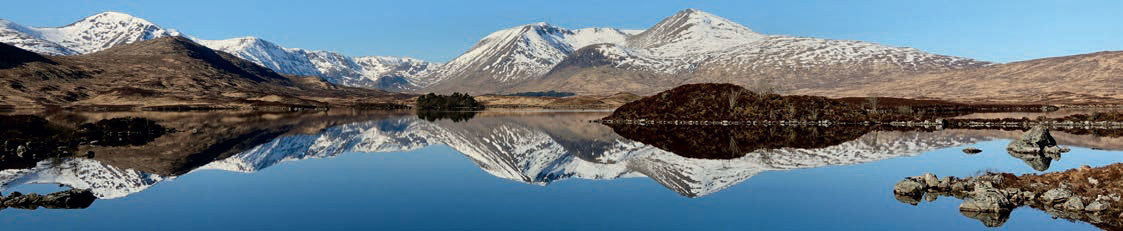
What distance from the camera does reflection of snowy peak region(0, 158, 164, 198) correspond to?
123ft

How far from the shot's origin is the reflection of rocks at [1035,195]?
93.8 feet

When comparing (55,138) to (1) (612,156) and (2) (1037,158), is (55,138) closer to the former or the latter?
(1) (612,156)

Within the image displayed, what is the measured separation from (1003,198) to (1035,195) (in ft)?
8.88

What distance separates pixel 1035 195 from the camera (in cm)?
3209

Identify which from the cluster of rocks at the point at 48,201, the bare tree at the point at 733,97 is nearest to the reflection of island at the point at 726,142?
the bare tree at the point at 733,97

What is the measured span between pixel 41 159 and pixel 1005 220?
199ft

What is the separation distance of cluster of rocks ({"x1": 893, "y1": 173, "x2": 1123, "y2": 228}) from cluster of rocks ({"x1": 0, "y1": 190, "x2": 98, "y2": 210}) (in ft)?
119

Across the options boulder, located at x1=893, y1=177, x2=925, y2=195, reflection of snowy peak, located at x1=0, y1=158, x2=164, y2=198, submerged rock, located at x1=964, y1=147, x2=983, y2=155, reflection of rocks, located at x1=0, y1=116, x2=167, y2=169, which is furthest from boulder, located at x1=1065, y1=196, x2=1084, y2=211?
reflection of rocks, located at x1=0, y1=116, x2=167, y2=169

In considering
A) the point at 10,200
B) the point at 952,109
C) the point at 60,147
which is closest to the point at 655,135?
the point at 60,147

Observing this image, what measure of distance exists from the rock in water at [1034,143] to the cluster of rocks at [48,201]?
214 feet

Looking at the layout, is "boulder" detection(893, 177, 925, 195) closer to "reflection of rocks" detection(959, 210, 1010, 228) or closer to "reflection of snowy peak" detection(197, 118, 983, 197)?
"reflection of rocks" detection(959, 210, 1010, 228)

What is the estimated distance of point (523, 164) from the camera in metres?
55.4

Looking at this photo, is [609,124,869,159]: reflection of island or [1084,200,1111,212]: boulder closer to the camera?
Result: [1084,200,1111,212]: boulder

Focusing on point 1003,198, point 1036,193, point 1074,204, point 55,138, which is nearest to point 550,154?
point 1036,193
